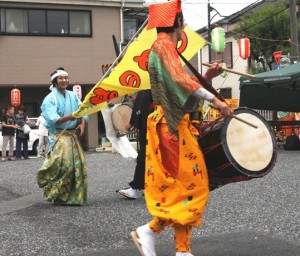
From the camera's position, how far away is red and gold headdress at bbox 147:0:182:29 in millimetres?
3516

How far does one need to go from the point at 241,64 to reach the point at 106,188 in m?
27.2

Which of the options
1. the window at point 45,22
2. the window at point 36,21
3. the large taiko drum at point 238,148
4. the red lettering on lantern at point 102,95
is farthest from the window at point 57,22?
the large taiko drum at point 238,148

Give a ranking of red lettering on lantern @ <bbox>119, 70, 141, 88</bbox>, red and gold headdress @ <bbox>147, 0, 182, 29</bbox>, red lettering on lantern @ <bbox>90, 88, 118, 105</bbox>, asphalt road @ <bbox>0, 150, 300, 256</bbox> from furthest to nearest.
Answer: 1. red lettering on lantern @ <bbox>90, 88, 118, 105</bbox>
2. red lettering on lantern @ <bbox>119, 70, 141, 88</bbox>
3. asphalt road @ <bbox>0, 150, 300, 256</bbox>
4. red and gold headdress @ <bbox>147, 0, 182, 29</bbox>

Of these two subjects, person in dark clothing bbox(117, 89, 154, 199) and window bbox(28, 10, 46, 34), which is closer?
person in dark clothing bbox(117, 89, 154, 199)

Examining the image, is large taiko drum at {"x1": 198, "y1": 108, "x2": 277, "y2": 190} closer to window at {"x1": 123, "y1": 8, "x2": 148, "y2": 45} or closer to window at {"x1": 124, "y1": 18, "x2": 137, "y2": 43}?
window at {"x1": 123, "y1": 8, "x2": 148, "y2": 45}

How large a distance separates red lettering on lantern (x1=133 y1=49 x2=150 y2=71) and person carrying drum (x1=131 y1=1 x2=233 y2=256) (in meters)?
0.74

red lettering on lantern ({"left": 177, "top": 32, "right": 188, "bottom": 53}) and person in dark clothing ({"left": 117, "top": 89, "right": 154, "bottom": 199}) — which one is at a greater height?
red lettering on lantern ({"left": 177, "top": 32, "right": 188, "bottom": 53})

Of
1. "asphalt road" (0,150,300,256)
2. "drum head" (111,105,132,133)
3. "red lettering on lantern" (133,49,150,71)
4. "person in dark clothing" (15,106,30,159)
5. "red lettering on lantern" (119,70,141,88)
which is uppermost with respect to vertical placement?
"red lettering on lantern" (133,49,150,71)

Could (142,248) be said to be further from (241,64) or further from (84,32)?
(241,64)

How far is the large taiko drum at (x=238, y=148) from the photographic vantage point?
133 inches

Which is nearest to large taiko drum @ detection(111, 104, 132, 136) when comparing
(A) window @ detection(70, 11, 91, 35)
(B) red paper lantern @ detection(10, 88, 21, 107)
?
(B) red paper lantern @ detection(10, 88, 21, 107)

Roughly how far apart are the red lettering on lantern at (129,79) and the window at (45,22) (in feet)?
59.6

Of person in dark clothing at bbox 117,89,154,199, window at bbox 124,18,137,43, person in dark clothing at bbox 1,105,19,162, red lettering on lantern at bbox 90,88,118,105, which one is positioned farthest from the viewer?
window at bbox 124,18,137,43

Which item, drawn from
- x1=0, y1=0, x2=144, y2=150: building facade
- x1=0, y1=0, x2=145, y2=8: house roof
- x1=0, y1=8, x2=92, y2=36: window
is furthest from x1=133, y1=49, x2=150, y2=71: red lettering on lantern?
x1=0, y1=8, x2=92, y2=36: window
